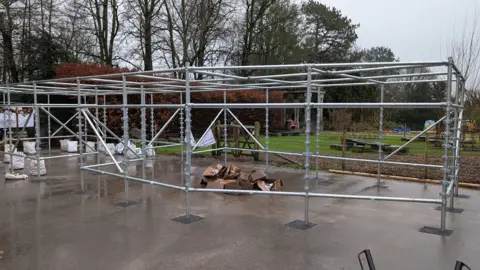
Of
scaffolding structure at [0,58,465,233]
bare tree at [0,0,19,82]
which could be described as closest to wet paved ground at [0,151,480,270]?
scaffolding structure at [0,58,465,233]

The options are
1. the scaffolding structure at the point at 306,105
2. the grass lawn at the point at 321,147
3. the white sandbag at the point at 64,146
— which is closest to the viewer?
the scaffolding structure at the point at 306,105

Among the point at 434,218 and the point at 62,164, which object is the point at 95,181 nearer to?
the point at 62,164

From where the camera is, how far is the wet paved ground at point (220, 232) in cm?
399

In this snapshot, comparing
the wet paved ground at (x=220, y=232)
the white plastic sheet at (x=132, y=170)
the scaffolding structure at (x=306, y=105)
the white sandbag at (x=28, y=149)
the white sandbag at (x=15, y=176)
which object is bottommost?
the wet paved ground at (x=220, y=232)

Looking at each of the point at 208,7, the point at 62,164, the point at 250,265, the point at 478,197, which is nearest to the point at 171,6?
the point at 208,7

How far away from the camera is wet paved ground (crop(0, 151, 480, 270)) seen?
399 cm

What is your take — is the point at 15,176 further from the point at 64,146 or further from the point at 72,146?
the point at 64,146

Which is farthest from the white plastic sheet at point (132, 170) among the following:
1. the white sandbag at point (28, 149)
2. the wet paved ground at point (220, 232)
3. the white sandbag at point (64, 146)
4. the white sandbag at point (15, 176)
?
the white sandbag at point (64, 146)

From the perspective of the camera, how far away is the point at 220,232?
4.91 m

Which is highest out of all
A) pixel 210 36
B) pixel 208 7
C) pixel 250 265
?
pixel 208 7

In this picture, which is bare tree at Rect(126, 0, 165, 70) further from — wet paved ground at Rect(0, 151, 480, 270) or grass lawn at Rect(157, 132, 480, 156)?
wet paved ground at Rect(0, 151, 480, 270)

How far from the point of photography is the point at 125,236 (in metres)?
4.73

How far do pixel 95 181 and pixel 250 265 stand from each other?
5338mm

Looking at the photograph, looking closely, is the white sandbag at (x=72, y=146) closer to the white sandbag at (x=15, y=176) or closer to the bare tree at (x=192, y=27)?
the white sandbag at (x=15, y=176)
